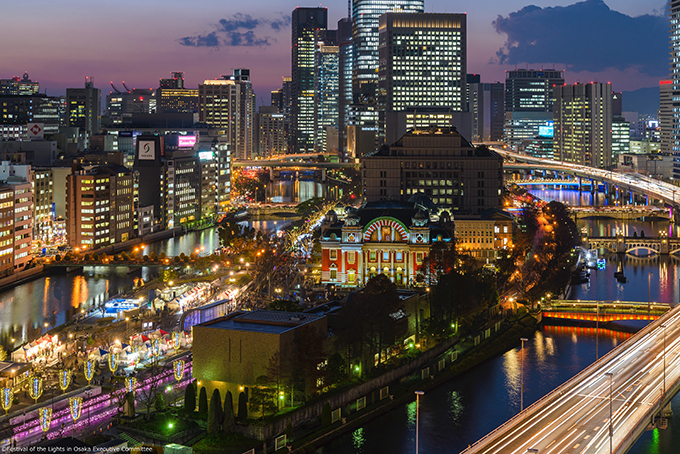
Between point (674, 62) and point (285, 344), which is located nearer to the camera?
point (285, 344)

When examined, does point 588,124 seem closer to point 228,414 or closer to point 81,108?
point 81,108

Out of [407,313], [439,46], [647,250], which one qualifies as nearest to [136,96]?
[439,46]

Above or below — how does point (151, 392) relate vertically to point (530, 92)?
below

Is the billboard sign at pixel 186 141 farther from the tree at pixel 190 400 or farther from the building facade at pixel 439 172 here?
the tree at pixel 190 400

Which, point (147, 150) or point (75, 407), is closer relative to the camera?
point (75, 407)

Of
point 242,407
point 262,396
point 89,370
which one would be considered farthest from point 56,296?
point 262,396

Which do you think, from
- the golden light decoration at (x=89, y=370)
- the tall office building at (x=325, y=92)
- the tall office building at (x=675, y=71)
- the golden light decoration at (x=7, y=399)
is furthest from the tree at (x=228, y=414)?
the tall office building at (x=325, y=92)

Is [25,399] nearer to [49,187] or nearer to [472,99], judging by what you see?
[49,187]
